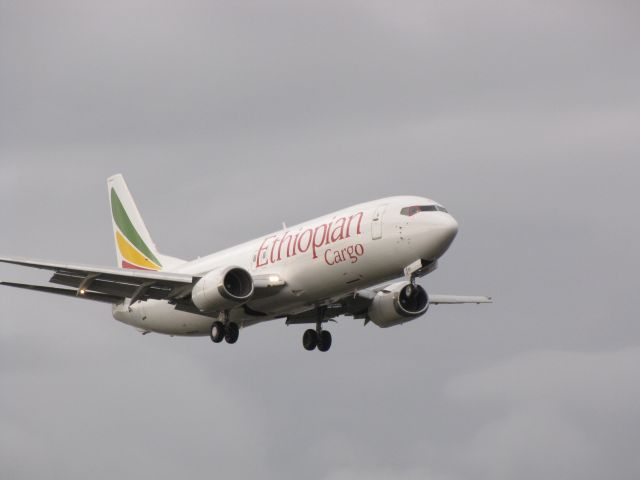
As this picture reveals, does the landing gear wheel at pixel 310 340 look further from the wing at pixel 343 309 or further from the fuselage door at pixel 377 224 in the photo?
the fuselage door at pixel 377 224

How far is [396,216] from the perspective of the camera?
5028 centimetres

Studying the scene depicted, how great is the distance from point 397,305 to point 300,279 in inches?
230

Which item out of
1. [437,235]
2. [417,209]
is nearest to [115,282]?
[417,209]

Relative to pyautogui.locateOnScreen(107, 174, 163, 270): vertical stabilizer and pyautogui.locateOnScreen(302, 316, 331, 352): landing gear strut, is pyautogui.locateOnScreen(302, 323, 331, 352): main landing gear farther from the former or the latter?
pyautogui.locateOnScreen(107, 174, 163, 270): vertical stabilizer

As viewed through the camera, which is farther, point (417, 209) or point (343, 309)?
point (343, 309)

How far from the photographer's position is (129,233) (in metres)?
67.3

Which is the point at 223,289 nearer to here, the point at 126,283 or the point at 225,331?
the point at 225,331

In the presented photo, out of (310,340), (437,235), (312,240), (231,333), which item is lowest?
(310,340)

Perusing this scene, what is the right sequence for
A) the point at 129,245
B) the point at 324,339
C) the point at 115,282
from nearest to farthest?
the point at 115,282 < the point at 324,339 < the point at 129,245

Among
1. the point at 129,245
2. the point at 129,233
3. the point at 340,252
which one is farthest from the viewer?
the point at 129,233

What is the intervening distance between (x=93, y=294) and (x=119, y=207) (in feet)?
33.5

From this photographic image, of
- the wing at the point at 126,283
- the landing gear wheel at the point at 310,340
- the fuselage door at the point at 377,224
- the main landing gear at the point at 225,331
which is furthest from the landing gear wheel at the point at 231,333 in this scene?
the fuselage door at the point at 377,224

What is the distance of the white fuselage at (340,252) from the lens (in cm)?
4972

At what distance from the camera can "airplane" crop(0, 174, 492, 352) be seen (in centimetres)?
5016
